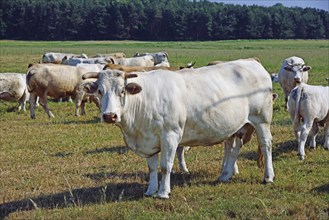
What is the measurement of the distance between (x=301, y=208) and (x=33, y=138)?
8.91 metres

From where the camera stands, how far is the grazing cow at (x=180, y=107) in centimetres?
809

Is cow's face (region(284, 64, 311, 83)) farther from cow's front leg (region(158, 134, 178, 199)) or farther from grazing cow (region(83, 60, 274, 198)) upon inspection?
cow's front leg (region(158, 134, 178, 199))

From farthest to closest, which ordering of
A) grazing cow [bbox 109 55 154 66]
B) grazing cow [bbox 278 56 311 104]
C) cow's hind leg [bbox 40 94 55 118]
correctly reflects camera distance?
grazing cow [bbox 109 55 154 66] → cow's hind leg [bbox 40 94 55 118] → grazing cow [bbox 278 56 311 104]

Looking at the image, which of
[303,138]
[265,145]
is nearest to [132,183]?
[265,145]

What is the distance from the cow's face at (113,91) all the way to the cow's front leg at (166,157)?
0.85m

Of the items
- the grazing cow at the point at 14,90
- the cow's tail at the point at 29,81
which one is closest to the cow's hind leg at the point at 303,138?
the cow's tail at the point at 29,81

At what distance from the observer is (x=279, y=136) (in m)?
13.8

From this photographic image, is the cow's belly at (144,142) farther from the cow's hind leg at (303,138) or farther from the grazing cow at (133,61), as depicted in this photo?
the grazing cow at (133,61)

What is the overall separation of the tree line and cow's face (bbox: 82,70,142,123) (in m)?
113

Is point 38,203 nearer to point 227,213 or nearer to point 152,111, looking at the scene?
point 152,111

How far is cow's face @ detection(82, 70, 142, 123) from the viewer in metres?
7.78

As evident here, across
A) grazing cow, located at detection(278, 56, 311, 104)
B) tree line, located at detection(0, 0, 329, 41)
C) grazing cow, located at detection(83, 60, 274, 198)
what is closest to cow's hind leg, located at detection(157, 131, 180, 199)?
grazing cow, located at detection(83, 60, 274, 198)

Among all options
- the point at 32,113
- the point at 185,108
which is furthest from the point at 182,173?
the point at 32,113

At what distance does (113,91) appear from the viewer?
26.1ft
